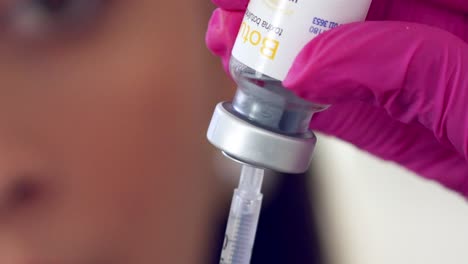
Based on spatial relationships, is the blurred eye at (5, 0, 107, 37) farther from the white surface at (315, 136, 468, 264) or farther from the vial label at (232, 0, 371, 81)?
the vial label at (232, 0, 371, 81)

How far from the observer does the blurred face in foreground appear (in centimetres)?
102

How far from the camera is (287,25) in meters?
0.50

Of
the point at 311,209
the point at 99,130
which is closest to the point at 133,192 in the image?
the point at 99,130

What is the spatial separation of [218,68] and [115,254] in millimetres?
381

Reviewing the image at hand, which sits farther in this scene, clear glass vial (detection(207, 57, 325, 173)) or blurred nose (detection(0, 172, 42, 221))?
blurred nose (detection(0, 172, 42, 221))

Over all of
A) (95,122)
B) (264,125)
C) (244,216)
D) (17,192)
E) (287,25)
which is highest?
(287,25)

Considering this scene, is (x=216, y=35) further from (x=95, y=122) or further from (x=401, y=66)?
(x=95, y=122)

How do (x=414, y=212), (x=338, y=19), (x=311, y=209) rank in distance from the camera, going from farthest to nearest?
1. (x=311, y=209)
2. (x=414, y=212)
3. (x=338, y=19)

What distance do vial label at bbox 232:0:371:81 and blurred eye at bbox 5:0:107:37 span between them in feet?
1.88

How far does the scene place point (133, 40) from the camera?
3.40 feet

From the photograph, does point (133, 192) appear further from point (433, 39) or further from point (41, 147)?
point (433, 39)

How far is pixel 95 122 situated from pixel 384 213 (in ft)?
1.60

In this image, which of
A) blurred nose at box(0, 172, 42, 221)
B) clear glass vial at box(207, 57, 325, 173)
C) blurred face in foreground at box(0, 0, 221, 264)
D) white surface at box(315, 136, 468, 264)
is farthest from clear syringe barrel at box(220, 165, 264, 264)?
blurred nose at box(0, 172, 42, 221)

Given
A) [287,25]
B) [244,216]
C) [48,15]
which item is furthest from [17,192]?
[287,25]
